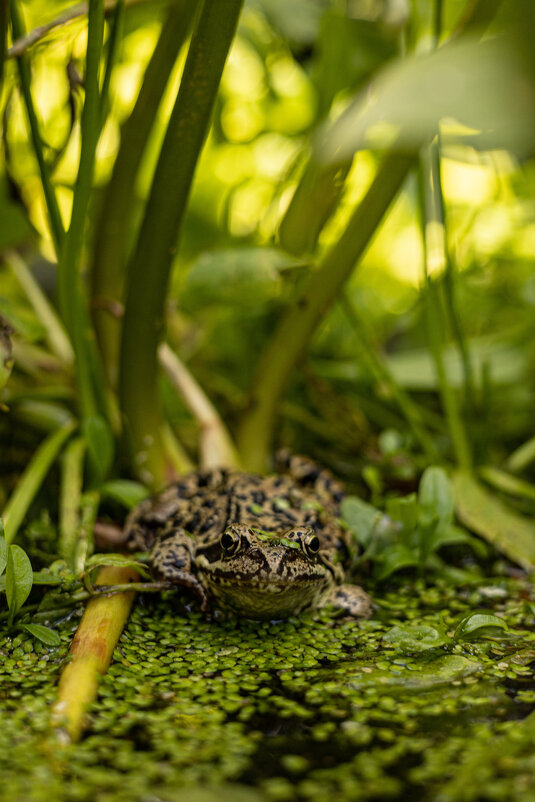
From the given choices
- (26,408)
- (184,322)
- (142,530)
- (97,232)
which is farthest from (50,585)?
(184,322)

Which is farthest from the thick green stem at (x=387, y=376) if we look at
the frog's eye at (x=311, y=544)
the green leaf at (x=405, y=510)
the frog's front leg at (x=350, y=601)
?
the frog's eye at (x=311, y=544)

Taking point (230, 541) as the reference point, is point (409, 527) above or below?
above

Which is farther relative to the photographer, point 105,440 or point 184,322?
point 184,322

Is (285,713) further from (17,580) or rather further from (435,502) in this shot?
(435,502)

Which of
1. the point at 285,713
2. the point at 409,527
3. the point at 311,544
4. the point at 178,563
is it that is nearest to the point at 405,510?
the point at 409,527

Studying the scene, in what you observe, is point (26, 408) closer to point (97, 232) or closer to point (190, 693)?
point (97, 232)

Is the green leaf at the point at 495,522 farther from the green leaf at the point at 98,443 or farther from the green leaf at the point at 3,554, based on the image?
the green leaf at the point at 3,554
